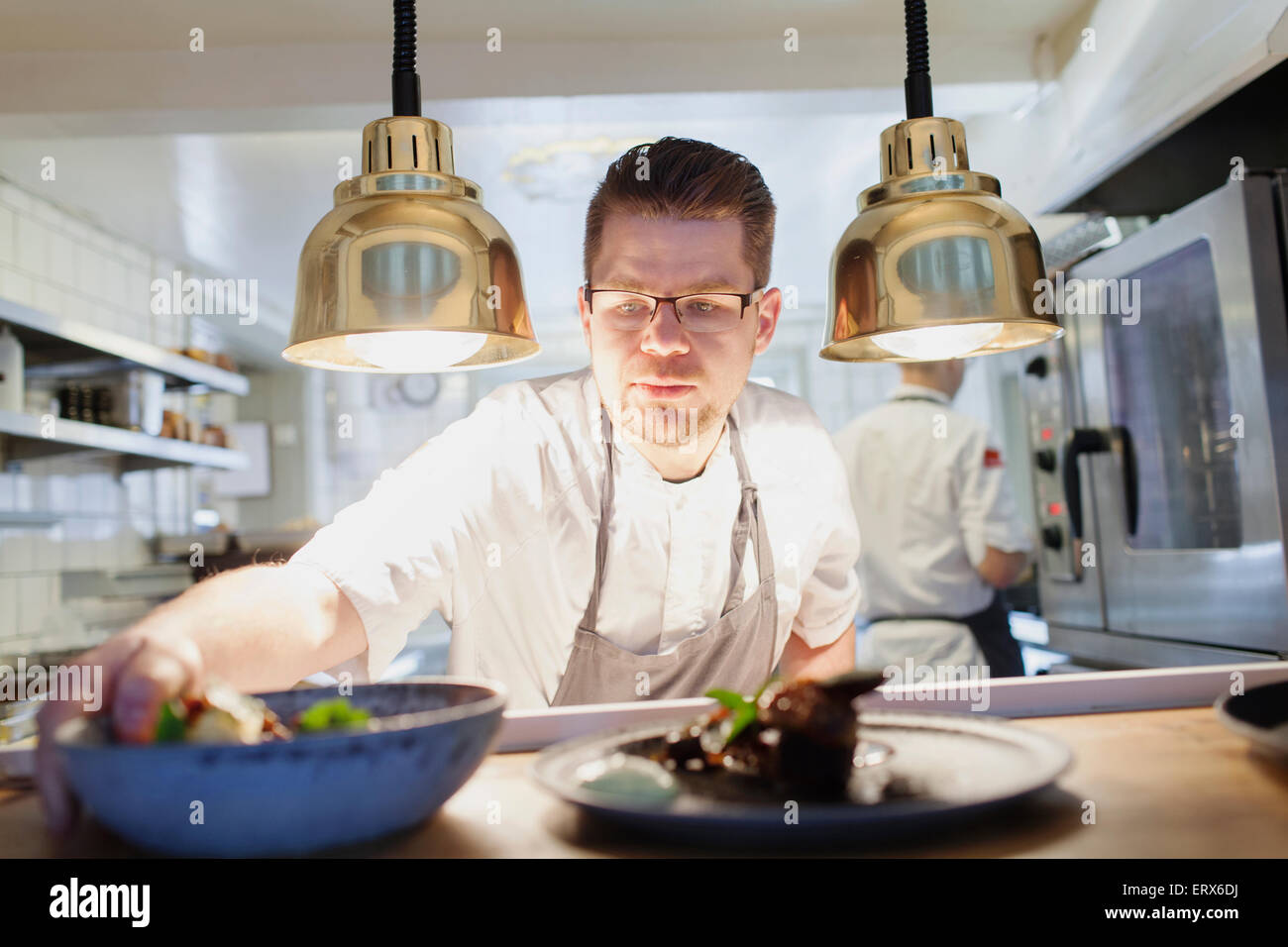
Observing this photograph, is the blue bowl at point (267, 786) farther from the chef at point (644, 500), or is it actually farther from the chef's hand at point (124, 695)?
the chef at point (644, 500)

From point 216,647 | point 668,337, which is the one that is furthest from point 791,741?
point 668,337

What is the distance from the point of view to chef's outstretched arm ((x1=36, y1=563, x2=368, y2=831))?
66 cm

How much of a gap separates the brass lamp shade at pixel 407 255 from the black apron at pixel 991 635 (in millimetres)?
2282

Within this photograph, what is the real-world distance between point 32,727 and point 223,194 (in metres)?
3.03

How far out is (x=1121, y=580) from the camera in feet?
8.37

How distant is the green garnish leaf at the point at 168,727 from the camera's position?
2.09 feet

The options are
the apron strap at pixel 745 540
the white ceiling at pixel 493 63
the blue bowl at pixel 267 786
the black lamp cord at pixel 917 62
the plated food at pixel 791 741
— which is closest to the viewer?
the blue bowl at pixel 267 786

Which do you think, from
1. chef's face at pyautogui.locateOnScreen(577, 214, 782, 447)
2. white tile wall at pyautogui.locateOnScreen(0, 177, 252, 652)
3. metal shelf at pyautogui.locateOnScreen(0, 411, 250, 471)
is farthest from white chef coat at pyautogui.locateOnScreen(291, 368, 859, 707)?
white tile wall at pyautogui.locateOnScreen(0, 177, 252, 652)

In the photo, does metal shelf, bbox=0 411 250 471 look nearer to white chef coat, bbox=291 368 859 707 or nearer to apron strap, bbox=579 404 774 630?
white chef coat, bbox=291 368 859 707

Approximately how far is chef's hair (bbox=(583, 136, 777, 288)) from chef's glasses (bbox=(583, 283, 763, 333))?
0.14 metres

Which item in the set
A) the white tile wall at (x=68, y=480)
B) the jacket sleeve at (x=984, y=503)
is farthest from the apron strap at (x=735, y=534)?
the white tile wall at (x=68, y=480)

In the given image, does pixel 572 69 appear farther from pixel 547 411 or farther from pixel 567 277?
pixel 567 277

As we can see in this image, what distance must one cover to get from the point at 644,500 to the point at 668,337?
351 millimetres
